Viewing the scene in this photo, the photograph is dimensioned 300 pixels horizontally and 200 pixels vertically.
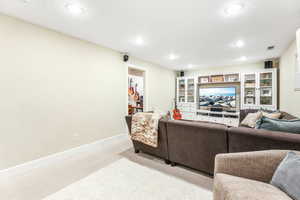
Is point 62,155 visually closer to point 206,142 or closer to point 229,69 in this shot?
point 206,142

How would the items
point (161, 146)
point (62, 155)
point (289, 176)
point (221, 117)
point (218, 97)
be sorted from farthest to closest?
point (218, 97), point (221, 117), point (62, 155), point (161, 146), point (289, 176)

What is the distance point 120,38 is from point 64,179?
264cm

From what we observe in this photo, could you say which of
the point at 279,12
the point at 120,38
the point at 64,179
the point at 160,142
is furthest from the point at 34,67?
the point at 279,12

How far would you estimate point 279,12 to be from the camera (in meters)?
1.84

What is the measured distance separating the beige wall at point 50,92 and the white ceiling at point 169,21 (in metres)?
0.29

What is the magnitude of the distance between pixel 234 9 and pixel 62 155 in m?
3.65

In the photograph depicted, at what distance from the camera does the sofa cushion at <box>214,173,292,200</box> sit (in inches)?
33.6

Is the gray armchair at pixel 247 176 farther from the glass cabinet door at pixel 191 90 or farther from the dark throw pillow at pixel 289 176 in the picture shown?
the glass cabinet door at pixel 191 90

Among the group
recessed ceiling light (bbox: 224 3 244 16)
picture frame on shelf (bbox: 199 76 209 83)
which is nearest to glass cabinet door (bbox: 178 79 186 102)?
picture frame on shelf (bbox: 199 76 209 83)

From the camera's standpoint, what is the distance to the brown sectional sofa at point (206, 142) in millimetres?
1311

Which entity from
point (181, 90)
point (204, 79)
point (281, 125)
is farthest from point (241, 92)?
point (281, 125)

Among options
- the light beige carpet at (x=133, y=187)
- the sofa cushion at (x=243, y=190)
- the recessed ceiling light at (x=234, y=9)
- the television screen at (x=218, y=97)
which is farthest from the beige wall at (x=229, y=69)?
the sofa cushion at (x=243, y=190)

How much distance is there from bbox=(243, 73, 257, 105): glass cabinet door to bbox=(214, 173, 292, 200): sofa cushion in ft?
14.6

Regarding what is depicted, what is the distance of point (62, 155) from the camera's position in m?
2.45
